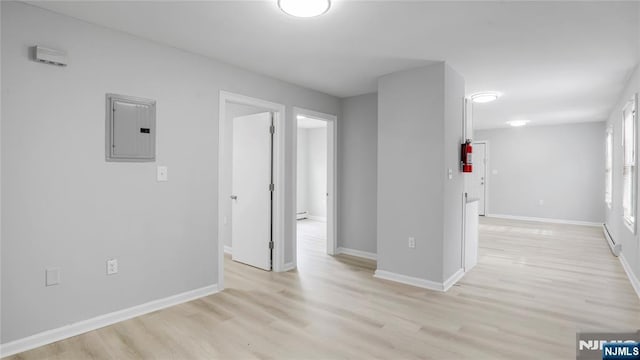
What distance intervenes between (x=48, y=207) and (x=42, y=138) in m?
0.50

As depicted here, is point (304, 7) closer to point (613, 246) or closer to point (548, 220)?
point (613, 246)

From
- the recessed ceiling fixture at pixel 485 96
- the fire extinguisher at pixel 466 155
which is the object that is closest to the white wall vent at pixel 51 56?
the fire extinguisher at pixel 466 155

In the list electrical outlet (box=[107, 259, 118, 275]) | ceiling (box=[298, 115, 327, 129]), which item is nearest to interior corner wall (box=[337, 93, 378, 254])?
ceiling (box=[298, 115, 327, 129])

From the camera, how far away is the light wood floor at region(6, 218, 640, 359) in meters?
2.38

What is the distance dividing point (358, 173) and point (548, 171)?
604cm

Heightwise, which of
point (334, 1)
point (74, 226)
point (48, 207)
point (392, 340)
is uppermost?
point (334, 1)

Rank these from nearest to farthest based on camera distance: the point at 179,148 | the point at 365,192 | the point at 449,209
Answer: the point at 179,148
the point at 449,209
the point at 365,192

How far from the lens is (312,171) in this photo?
30.4ft

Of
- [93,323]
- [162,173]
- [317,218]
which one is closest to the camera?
[93,323]

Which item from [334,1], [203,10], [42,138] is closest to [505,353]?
[334,1]

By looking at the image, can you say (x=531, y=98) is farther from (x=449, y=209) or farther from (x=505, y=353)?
(x=505, y=353)

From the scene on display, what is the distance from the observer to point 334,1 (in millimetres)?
2307

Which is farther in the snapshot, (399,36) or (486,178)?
(486,178)

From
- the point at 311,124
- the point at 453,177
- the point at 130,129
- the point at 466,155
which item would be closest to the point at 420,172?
the point at 453,177
